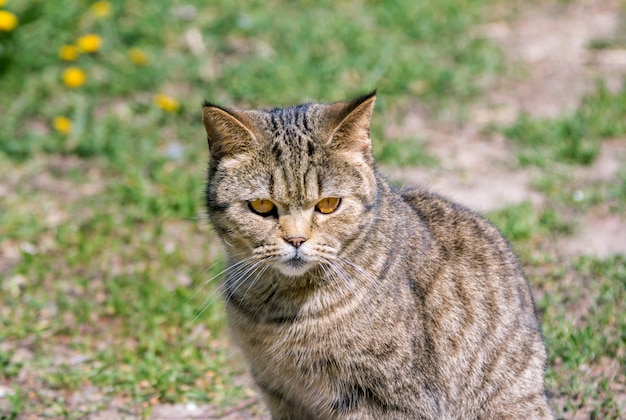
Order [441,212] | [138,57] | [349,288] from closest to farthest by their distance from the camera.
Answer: [349,288]
[441,212]
[138,57]

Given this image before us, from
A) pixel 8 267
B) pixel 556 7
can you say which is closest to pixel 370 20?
pixel 556 7

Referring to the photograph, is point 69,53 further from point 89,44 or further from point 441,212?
point 441,212

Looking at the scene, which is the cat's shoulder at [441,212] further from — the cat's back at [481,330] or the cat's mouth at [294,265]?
the cat's mouth at [294,265]

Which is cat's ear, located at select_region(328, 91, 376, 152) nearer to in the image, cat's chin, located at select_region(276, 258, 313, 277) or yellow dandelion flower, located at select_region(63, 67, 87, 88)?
cat's chin, located at select_region(276, 258, 313, 277)

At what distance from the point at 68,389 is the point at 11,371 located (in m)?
0.32

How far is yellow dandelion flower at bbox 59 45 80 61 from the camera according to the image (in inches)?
267

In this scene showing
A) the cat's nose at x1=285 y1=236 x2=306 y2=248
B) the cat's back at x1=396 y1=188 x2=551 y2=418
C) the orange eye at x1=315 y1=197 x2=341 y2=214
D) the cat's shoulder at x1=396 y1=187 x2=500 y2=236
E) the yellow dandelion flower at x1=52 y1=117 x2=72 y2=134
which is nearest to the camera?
Result: the cat's nose at x1=285 y1=236 x2=306 y2=248

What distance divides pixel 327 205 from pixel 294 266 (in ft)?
0.88

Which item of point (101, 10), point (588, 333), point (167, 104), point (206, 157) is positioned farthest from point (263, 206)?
point (101, 10)

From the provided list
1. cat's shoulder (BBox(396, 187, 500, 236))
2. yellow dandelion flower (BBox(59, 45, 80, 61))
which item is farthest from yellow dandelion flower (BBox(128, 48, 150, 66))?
cat's shoulder (BBox(396, 187, 500, 236))

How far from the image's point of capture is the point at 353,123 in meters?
3.22

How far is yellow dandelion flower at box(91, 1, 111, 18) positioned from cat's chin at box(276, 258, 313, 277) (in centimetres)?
481

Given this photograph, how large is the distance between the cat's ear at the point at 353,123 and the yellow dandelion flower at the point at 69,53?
162 inches

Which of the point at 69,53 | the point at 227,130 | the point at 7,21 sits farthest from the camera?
the point at 69,53
